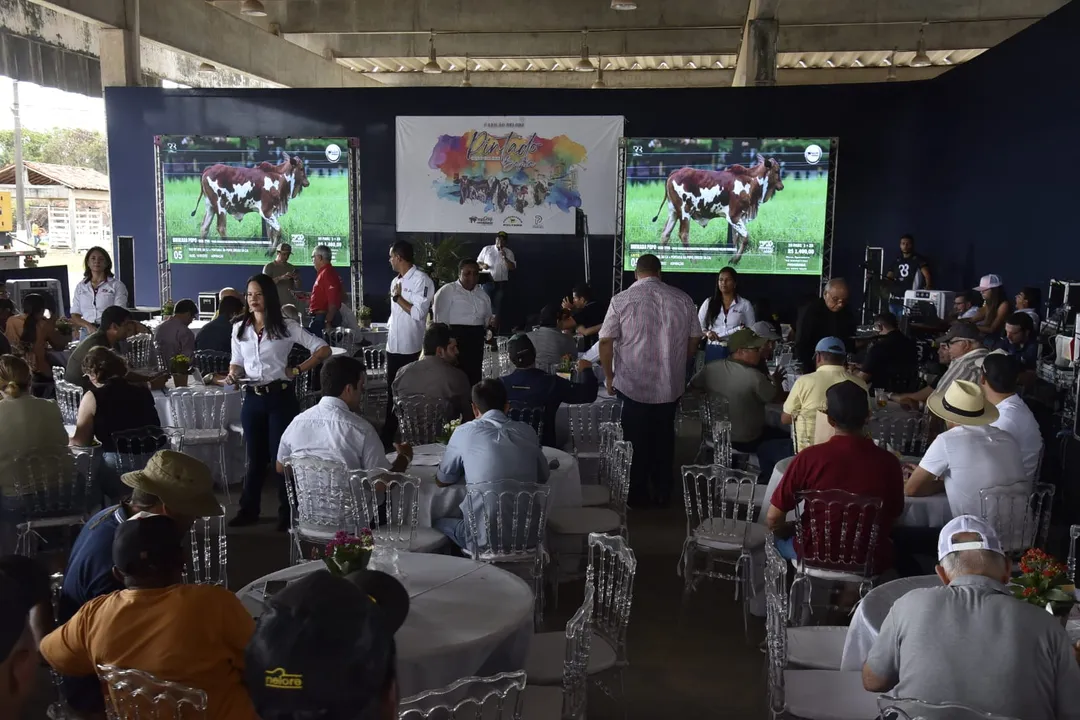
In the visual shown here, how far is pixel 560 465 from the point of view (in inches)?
203

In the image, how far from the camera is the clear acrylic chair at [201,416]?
645 cm

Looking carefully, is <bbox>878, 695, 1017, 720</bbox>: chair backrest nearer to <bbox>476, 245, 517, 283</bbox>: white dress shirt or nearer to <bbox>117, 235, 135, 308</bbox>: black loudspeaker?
<bbox>476, 245, 517, 283</bbox>: white dress shirt

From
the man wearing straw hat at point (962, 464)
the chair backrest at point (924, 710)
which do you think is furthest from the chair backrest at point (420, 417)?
the chair backrest at point (924, 710)

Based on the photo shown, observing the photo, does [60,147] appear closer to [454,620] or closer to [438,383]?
[438,383]

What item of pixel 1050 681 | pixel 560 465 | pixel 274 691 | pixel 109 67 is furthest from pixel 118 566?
pixel 109 67

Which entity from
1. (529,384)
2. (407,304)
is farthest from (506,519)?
(407,304)

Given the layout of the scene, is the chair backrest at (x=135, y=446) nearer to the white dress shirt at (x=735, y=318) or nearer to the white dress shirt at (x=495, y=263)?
the white dress shirt at (x=735, y=318)

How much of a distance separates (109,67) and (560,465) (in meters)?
11.6

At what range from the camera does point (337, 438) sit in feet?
15.0

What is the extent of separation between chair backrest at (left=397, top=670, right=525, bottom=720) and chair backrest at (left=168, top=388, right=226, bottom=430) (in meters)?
4.53

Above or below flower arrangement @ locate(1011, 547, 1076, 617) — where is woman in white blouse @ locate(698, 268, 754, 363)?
above

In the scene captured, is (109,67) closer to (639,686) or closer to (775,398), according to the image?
(775,398)

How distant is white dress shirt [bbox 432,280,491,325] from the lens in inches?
305

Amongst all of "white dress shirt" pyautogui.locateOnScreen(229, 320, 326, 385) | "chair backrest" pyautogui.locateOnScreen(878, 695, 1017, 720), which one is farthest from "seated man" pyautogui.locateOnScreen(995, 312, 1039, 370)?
"chair backrest" pyautogui.locateOnScreen(878, 695, 1017, 720)
